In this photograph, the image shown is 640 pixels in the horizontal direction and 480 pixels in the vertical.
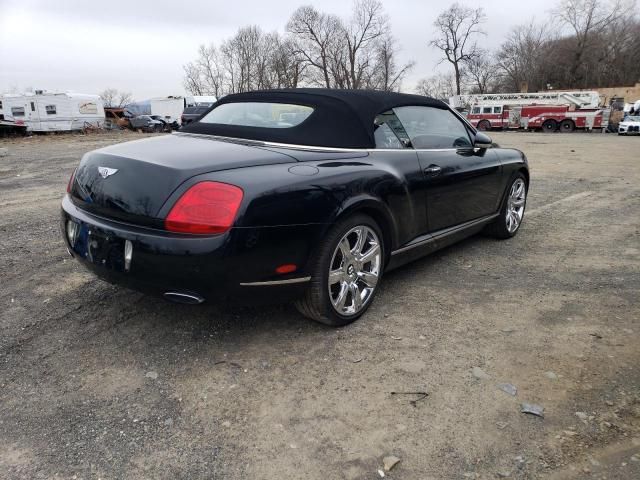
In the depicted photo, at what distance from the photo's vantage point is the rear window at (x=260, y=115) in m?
3.48

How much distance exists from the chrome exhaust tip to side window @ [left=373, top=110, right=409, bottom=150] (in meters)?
1.66

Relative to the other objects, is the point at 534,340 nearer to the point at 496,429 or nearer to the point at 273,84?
the point at 496,429

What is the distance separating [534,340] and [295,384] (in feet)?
5.03

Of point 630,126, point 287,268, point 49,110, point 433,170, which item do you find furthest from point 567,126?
point 287,268

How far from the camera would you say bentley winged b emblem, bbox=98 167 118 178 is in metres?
2.84

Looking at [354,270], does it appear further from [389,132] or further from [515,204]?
[515,204]

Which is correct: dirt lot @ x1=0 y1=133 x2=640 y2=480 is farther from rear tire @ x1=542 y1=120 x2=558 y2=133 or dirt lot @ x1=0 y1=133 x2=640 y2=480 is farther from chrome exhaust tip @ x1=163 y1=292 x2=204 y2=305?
rear tire @ x1=542 y1=120 x2=558 y2=133

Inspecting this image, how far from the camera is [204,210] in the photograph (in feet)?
8.43

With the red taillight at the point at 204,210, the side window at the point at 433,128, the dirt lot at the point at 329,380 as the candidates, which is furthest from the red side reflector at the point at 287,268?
the side window at the point at 433,128

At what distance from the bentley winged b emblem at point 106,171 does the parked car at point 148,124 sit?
119 ft

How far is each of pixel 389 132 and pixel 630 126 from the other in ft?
115

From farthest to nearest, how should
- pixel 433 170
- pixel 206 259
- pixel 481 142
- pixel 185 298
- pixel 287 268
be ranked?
pixel 481 142
pixel 433 170
pixel 287 268
pixel 185 298
pixel 206 259

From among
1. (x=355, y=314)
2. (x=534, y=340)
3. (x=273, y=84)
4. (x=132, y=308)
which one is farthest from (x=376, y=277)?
(x=273, y=84)

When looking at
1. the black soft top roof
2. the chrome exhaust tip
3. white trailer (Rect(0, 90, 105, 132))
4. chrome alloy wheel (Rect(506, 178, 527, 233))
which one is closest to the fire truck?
white trailer (Rect(0, 90, 105, 132))
